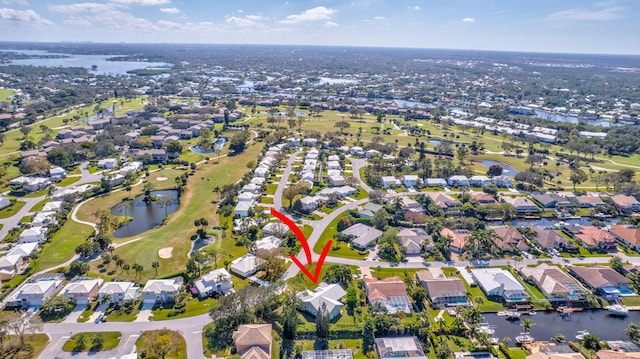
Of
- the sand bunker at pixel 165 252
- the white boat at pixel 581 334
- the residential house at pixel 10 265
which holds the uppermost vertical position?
the residential house at pixel 10 265

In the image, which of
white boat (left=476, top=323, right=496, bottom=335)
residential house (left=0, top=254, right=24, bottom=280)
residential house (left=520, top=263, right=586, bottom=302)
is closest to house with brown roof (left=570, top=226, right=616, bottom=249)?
residential house (left=520, top=263, right=586, bottom=302)

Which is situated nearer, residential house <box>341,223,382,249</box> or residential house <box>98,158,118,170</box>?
residential house <box>341,223,382,249</box>

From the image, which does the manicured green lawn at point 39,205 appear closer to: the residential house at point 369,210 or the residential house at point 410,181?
the residential house at point 369,210

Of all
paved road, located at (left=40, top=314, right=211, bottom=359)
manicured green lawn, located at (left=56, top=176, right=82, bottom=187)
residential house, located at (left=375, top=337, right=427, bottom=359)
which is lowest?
paved road, located at (left=40, top=314, right=211, bottom=359)

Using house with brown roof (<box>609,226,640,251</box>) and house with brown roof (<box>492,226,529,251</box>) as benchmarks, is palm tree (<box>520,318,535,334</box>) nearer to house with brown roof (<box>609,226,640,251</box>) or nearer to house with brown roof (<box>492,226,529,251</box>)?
house with brown roof (<box>492,226,529,251</box>)

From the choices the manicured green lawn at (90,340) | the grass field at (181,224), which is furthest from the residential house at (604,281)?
the manicured green lawn at (90,340)

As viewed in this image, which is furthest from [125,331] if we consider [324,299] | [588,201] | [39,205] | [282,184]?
[588,201]
